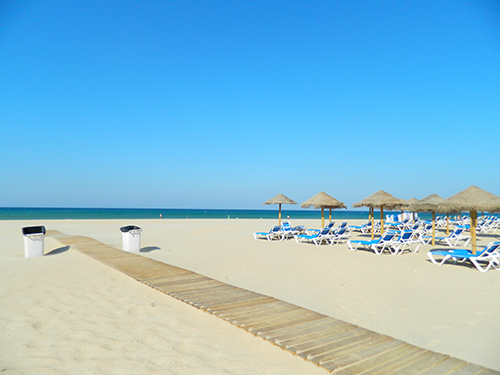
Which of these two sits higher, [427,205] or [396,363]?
[427,205]

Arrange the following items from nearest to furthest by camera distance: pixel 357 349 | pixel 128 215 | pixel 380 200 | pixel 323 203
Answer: pixel 357 349, pixel 380 200, pixel 323 203, pixel 128 215

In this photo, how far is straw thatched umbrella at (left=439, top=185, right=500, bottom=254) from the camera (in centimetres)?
781

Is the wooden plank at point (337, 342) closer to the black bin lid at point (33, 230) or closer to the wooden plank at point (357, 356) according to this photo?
the wooden plank at point (357, 356)

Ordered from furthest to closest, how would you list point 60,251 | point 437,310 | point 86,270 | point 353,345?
point 60,251
point 86,270
point 437,310
point 353,345

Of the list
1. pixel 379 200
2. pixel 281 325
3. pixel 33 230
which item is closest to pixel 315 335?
pixel 281 325

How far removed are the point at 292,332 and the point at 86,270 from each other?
474cm

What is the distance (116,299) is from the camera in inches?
169

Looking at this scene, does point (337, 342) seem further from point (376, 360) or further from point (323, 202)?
point (323, 202)

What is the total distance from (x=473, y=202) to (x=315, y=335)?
7203mm

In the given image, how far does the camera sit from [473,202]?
801 centimetres

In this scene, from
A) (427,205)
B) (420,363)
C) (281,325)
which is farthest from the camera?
(427,205)

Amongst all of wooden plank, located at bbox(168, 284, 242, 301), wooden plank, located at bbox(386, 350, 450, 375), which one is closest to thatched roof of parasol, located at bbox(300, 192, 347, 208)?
wooden plank, located at bbox(168, 284, 242, 301)

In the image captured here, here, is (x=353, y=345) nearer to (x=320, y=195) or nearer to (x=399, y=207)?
(x=320, y=195)

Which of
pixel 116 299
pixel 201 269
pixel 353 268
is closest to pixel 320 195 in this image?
pixel 353 268
